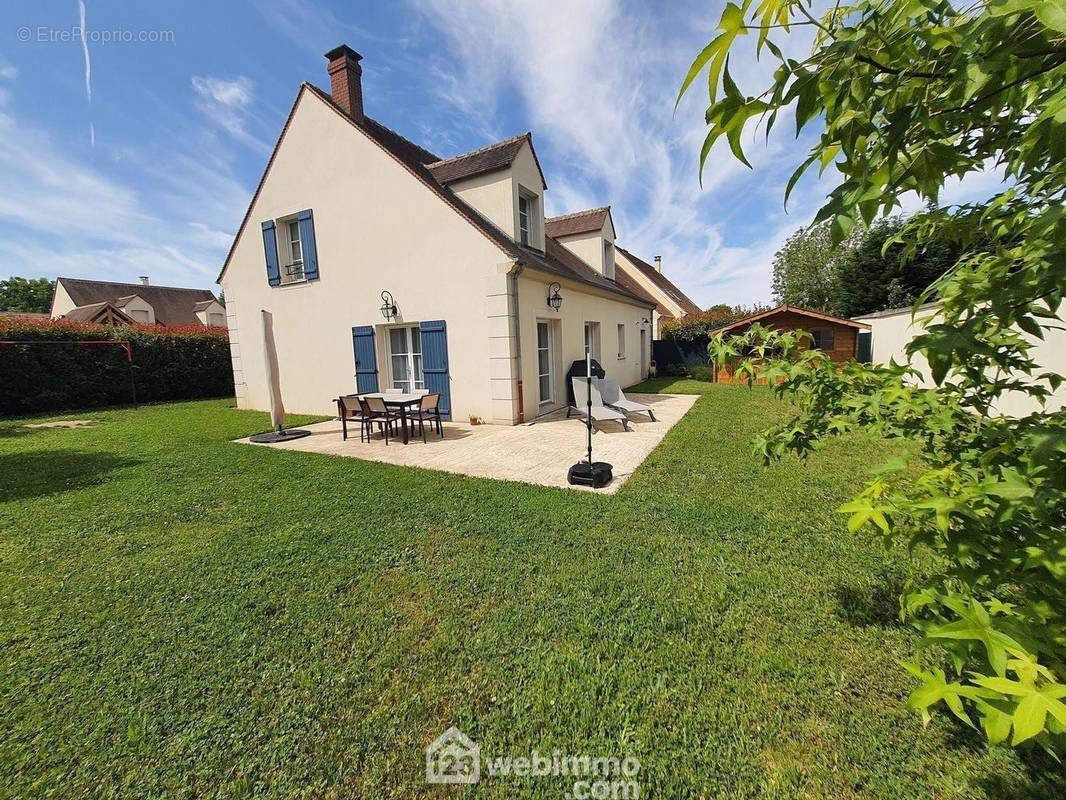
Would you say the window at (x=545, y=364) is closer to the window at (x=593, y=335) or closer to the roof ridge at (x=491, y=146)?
the window at (x=593, y=335)

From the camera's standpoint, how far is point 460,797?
64.7 inches

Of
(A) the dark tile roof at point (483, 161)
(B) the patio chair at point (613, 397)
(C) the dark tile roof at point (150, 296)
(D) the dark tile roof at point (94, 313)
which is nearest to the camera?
(B) the patio chair at point (613, 397)

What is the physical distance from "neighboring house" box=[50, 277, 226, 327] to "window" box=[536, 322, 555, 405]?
115 ft

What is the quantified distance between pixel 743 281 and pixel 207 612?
34638 mm

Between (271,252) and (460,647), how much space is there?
1189cm

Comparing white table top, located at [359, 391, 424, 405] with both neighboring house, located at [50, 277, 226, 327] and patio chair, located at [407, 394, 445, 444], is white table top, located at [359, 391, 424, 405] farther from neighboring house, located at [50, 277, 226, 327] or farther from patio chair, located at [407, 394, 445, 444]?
neighboring house, located at [50, 277, 226, 327]

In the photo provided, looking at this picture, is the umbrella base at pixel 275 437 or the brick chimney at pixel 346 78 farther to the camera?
the brick chimney at pixel 346 78

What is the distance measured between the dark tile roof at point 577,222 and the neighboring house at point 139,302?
32.8 metres

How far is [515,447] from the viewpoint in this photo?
694cm

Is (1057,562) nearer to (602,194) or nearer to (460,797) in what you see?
(460,797)

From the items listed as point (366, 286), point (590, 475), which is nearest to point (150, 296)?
point (366, 286)

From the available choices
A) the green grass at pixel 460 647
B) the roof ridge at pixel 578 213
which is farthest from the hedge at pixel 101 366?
the roof ridge at pixel 578 213

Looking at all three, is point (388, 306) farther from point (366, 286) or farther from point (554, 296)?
point (554, 296)

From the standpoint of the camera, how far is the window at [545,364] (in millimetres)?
9945
